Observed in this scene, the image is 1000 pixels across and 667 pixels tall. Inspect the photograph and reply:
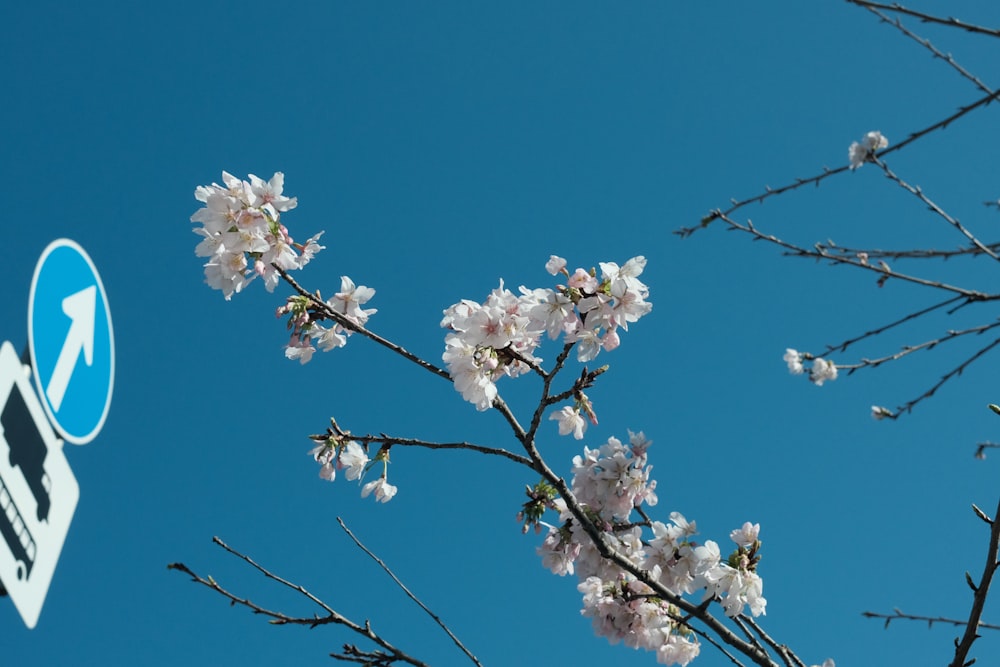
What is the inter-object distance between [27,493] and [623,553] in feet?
5.59

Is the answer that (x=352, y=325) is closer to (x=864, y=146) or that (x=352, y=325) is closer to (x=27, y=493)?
(x=27, y=493)

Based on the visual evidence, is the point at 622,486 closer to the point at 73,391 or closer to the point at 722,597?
the point at 722,597

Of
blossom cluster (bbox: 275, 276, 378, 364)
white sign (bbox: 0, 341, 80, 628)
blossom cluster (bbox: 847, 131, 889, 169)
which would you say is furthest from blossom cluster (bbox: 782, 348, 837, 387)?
white sign (bbox: 0, 341, 80, 628)

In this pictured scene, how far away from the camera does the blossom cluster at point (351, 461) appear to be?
80.9 inches

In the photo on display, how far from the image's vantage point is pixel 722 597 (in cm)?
183

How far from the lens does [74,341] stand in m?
2.84

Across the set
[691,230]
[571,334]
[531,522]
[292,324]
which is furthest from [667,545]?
[292,324]

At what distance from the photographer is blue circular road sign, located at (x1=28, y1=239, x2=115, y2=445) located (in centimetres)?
258

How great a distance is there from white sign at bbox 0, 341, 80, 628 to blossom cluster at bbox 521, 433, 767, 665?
1354 millimetres

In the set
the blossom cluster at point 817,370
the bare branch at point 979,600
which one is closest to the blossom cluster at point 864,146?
the blossom cluster at point 817,370

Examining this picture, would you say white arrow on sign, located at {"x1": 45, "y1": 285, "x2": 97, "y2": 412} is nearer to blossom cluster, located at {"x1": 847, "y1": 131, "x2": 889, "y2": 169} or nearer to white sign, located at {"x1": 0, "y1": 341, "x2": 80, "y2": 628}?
white sign, located at {"x1": 0, "y1": 341, "x2": 80, "y2": 628}

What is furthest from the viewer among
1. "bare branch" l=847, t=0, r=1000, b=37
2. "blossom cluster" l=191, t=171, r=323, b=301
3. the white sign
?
the white sign

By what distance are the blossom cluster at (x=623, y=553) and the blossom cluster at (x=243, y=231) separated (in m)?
0.88

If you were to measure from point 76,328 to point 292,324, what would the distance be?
125cm
